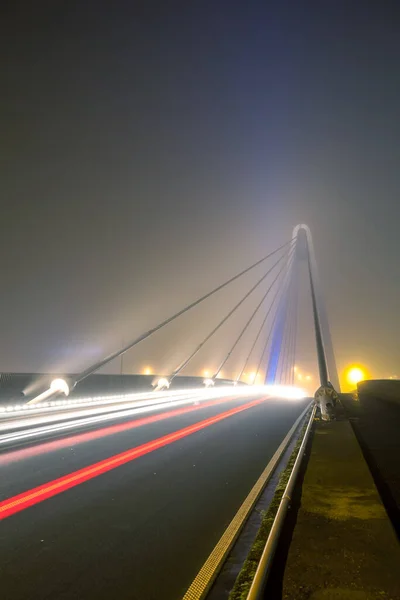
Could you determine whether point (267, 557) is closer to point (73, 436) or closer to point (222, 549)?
point (222, 549)

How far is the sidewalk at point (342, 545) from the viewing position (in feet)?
9.66

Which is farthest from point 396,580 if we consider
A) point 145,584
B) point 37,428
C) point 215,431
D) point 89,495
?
point 37,428

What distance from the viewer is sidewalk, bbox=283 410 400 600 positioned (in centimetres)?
295

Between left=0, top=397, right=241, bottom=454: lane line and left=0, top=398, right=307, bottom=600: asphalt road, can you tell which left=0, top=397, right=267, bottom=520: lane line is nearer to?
left=0, top=398, right=307, bottom=600: asphalt road

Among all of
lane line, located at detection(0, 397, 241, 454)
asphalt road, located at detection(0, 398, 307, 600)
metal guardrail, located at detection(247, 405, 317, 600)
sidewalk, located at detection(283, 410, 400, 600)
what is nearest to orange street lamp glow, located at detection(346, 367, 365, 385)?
lane line, located at detection(0, 397, 241, 454)

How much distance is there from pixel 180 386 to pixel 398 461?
33141 mm

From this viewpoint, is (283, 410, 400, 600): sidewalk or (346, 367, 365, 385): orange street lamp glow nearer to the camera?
(283, 410, 400, 600): sidewalk

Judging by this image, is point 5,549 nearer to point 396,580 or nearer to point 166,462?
point 396,580

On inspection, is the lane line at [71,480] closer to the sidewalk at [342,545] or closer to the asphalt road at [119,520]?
the asphalt road at [119,520]

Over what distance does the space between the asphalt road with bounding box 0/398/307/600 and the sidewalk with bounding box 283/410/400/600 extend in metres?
0.93

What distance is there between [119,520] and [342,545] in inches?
101

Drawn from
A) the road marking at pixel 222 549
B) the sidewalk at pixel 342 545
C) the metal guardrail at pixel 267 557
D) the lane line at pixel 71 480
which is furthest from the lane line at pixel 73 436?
the sidewalk at pixel 342 545

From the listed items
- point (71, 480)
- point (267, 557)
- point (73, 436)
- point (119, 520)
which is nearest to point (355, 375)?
point (73, 436)

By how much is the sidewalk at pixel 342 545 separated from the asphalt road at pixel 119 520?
928 mm
